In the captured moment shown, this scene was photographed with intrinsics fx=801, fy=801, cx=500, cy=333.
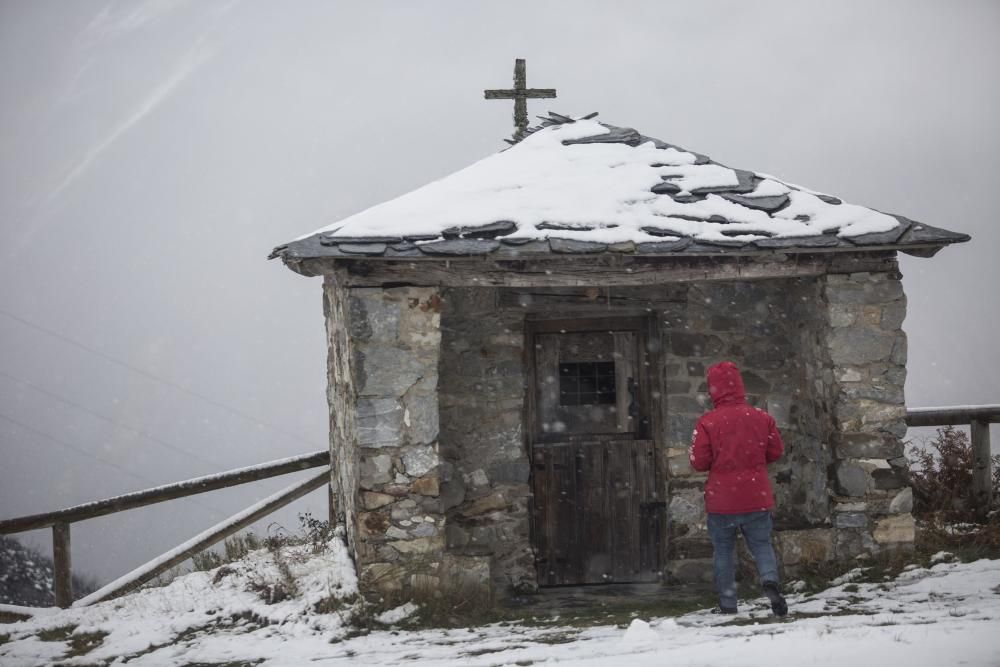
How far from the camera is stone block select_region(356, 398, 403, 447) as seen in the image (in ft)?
18.1

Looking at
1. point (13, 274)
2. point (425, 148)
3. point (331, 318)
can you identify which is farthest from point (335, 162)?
point (331, 318)

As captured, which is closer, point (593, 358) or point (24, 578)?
point (593, 358)

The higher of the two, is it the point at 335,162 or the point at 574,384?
the point at 335,162

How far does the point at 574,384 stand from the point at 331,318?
2132mm

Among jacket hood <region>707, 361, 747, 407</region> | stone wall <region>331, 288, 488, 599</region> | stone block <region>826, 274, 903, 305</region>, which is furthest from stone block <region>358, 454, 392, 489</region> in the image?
stone block <region>826, 274, 903, 305</region>

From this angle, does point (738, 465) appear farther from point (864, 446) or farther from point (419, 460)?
point (419, 460)

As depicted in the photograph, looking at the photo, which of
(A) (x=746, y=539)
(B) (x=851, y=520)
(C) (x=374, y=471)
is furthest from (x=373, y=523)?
(B) (x=851, y=520)

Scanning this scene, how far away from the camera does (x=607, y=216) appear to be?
18.8 feet

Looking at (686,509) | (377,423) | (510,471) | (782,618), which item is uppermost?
(377,423)

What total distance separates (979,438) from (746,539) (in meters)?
3.61

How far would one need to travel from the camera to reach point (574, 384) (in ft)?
22.0

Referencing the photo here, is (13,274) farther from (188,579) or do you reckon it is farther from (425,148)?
(188,579)

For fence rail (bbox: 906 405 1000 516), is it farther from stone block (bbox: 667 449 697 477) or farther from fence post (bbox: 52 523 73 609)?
fence post (bbox: 52 523 73 609)

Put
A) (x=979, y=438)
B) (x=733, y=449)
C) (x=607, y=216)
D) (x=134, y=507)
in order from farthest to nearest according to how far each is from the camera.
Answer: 1. (x=979, y=438)
2. (x=134, y=507)
3. (x=607, y=216)
4. (x=733, y=449)
